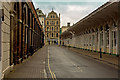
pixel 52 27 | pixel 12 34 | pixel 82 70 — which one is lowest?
pixel 82 70

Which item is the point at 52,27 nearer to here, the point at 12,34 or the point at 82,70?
the point at 12,34

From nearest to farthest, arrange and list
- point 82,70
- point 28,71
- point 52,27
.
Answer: point 28,71 < point 82,70 < point 52,27

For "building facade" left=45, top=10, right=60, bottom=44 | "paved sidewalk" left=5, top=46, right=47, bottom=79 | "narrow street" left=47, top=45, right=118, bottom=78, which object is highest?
"building facade" left=45, top=10, right=60, bottom=44

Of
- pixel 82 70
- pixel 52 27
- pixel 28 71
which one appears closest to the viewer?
pixel 28 71

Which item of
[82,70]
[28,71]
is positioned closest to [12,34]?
[28,71]

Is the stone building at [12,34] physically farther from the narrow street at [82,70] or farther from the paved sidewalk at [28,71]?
the narrow street at [82,70]

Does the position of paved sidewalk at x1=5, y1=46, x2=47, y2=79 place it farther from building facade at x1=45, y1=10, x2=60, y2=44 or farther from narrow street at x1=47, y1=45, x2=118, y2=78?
→ building facade at x1=45, y1=10, x2=60, y2=44

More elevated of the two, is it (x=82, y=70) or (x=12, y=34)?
(x=12, y=34)

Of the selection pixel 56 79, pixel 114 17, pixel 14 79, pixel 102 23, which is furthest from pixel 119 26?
pixel 14 79

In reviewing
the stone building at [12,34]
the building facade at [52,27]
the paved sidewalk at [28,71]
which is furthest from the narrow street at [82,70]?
the building facade at [52,27]

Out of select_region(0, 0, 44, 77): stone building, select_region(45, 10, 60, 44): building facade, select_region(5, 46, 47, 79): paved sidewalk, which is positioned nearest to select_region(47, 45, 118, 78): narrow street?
select_region(5, 46, 47, 79): paved sidewalk

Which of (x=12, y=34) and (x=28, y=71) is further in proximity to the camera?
(x=12, y=34)

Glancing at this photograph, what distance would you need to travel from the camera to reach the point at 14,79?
8.64 metres

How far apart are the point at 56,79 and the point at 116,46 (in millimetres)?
16225
